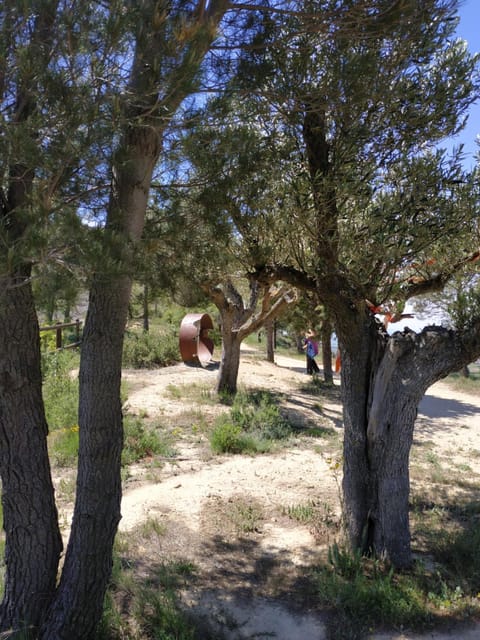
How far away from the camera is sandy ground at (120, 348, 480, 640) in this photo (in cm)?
407

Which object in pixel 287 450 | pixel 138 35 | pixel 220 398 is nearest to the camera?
pixel 138 35

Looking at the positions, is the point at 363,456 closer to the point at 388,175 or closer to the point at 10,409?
the point at 388,175

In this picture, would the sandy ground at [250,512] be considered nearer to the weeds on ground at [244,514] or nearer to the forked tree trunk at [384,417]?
the weeds on ground at [244,514]

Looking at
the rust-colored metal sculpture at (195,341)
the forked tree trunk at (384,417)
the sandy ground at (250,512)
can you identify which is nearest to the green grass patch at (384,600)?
the sandy ground at (250,512)

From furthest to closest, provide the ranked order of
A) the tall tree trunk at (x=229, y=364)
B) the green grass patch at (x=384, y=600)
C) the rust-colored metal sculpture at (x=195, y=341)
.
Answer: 1. the rust-colored metal sculpture at (x=195, y=341)
2. the tall tree trunk at (x=229, y=364)
3. the green grass patch at (x=384, y=600)

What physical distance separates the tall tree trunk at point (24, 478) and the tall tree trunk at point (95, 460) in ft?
0.54

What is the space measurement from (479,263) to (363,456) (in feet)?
6.75

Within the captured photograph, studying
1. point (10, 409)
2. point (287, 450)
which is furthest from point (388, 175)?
point (287, 450)

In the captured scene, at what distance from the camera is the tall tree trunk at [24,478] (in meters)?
3.52

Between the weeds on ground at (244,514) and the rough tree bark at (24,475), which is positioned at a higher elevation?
the rough tree bark at (24,475)

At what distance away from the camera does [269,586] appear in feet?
14.8

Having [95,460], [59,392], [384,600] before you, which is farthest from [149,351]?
[384,600]

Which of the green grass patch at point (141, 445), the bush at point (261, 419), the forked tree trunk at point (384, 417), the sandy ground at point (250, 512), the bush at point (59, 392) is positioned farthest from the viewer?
the bush at point (261, 419)

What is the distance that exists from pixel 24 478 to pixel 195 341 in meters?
12.8
